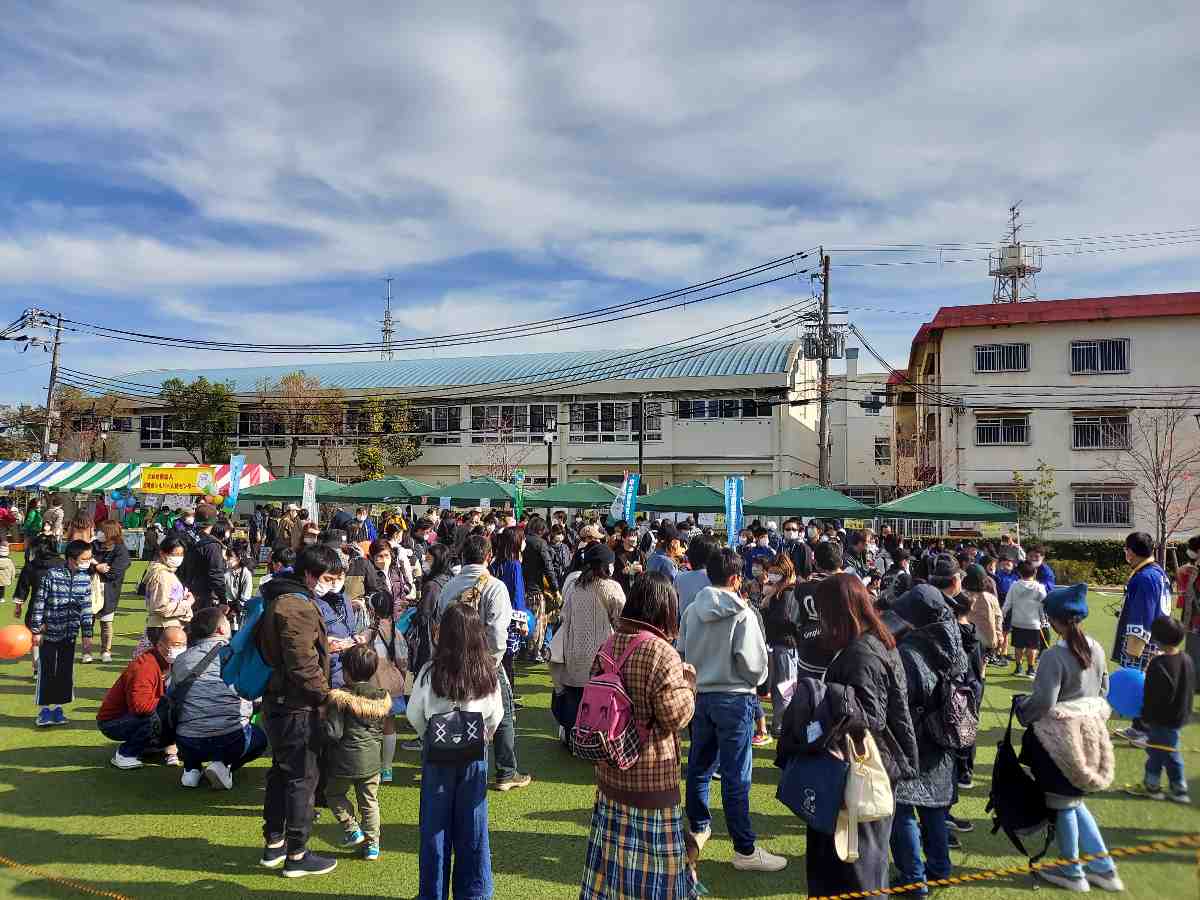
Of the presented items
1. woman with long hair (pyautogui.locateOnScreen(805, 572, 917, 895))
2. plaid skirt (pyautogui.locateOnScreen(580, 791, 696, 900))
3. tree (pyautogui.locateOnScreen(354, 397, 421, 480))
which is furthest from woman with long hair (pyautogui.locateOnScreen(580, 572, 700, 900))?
tree (pyautogui.locateOnScreen(354, 397, 421, 480))

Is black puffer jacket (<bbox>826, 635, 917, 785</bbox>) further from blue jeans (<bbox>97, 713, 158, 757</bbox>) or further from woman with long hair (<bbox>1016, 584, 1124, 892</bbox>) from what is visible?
blue jeans (<bbox>97, 713, 158, 757</bbox>)

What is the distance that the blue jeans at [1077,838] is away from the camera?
3355 millimetres

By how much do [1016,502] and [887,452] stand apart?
18.5 meters

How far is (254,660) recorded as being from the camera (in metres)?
4.48

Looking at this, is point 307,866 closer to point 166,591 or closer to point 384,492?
point 166,591

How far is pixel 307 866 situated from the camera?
441 cm

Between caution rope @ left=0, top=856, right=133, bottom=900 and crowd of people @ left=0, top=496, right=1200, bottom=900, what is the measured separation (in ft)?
2.46

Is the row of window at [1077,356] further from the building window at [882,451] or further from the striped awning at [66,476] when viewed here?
the striped awning at [66,476]

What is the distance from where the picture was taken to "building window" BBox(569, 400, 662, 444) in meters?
36.4

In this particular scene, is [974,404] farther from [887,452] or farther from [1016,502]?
[887,452]

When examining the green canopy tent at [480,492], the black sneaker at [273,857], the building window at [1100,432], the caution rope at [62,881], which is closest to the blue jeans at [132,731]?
the caution rope at [62,881]

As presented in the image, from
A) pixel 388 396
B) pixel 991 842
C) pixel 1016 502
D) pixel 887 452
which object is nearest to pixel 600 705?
pixel 991 842

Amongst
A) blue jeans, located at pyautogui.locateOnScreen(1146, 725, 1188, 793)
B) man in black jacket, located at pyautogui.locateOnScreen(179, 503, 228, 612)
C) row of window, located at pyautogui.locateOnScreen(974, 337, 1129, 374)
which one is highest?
row of window, located at pyautogui.locateOnScreen(974, 337, 1129, 374)

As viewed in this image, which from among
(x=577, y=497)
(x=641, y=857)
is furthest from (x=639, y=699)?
(x=577, y=497)
